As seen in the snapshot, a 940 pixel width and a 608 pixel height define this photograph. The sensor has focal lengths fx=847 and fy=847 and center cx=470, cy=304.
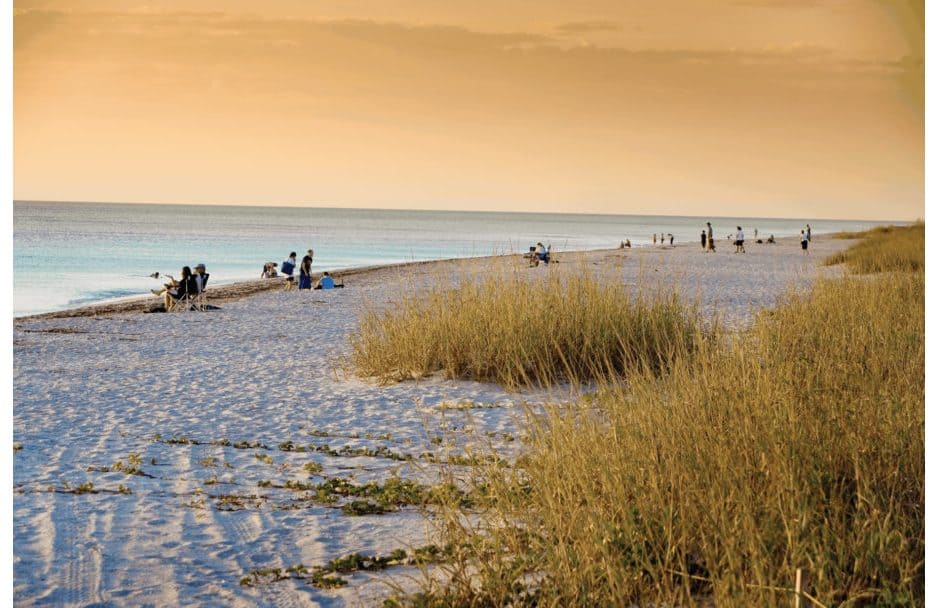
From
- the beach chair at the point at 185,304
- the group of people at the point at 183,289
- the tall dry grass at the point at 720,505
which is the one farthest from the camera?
the group of people at the point at 183,289

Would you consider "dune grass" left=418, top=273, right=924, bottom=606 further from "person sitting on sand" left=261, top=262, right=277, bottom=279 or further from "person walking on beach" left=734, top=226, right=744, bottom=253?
"person walking on beach" left=734, top=226, right=744, bottom=253

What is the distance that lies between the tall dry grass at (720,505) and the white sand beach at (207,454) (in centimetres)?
74

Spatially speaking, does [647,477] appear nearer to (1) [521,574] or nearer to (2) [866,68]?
(1) [521,574]

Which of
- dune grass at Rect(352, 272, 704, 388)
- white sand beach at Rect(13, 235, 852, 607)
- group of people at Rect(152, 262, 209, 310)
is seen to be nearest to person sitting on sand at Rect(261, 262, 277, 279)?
group of people at Rect(152, 262, 209, 310)

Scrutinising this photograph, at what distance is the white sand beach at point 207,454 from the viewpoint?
4.31 m

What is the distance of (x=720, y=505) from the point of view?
3207mm

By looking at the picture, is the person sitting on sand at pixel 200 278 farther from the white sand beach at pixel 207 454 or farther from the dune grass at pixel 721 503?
the dune grass at pixel 721 503

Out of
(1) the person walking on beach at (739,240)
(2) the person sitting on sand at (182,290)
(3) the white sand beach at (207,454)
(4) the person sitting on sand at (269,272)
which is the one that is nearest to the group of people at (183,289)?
(2) the person sitting on sand at (182,290)

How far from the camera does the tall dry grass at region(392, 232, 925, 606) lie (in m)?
3.05

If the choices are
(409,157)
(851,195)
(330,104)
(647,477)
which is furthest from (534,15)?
(409,157)

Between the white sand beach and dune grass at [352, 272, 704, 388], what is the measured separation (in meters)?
0.32

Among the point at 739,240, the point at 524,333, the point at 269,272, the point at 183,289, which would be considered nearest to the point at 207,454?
the point at 524,333

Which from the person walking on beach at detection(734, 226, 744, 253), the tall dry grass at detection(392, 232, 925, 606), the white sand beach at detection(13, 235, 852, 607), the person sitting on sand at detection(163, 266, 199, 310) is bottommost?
the white sand beach at detection(13, 235, 852, 607)

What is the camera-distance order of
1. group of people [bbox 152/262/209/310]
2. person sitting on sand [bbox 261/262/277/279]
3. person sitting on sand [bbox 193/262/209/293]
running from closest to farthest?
1. group of people [bbox 152/262/209/310]
2. person sitting on sand [bbox 193/262/209/293]
3. person sitting on sand [bbox 261/262/277/279]
